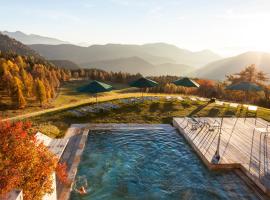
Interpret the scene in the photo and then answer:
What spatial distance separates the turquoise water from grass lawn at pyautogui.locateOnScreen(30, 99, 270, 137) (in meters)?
3.14

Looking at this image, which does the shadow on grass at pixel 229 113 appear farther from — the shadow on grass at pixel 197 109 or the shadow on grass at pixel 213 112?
the shadow on grass at pixel 197 109

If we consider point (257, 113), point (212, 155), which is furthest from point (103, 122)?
point (257, 113)

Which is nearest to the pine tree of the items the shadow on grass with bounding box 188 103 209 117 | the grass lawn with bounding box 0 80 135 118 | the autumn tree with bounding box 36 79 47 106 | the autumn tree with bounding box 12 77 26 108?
the autumn tree with bounding box 12 77 26 108

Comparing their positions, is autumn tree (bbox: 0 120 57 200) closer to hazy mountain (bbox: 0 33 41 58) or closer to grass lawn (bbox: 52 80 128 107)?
grass lawn (bbox: 52 80 128 107)

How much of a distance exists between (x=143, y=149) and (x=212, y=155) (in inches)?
132

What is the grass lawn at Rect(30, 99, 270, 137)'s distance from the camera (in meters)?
15.3

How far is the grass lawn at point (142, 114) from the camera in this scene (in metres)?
15.3

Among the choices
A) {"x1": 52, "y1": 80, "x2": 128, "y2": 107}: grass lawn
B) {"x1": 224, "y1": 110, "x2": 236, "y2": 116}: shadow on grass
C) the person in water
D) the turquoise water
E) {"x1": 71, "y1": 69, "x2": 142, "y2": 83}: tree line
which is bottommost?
the person in water

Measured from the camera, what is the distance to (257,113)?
19.6m

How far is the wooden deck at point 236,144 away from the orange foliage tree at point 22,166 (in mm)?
7016

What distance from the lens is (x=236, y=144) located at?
1218 cm

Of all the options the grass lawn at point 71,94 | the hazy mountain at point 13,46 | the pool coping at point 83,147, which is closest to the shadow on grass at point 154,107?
the pool coping at point 83,147

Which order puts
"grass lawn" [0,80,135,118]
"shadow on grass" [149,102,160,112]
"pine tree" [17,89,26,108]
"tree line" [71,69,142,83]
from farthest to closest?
"tree line" [71,69,142,83], "pine tree" [17,89,26,108], "grass lawn" [0,80,135,118], "shadow on grass" [149,102,160,112]

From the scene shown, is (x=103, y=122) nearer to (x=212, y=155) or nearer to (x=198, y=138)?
(x=198, y=138)
